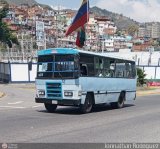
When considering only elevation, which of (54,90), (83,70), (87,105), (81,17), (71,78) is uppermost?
(81,17)

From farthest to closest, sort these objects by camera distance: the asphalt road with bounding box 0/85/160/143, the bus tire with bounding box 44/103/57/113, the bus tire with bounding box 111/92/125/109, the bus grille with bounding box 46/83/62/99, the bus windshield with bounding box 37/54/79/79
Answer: the bus tire with bounding box 111/92/125/109
the bus tire with bounding box 44/103/57/113
the bus grille with bounding box 46/83/62/99
the bus windshield with bounding box 37/54/79/79
the asphalt road with bounding box 0/85/160/143

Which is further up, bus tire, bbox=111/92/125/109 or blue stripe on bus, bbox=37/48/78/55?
blue stripe on bus, bbox=37/48/78/55

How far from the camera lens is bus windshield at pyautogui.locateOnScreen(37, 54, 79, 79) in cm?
1956

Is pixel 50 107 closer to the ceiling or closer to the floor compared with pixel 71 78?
closer to the floor

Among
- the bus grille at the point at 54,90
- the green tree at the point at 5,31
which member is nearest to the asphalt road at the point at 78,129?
the bus grille at the point at 54,90

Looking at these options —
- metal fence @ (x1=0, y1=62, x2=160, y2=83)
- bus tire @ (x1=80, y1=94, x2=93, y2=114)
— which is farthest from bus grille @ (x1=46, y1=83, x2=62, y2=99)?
metal fence @ (x1=0, y1=62, x2=160, y2=83)

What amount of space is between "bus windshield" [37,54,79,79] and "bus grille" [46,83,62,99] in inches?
13.5

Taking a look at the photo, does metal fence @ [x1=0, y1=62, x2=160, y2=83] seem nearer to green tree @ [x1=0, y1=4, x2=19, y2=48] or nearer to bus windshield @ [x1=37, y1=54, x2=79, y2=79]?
green tree @ [x1=0, y1=4, x2=19, y2=48]

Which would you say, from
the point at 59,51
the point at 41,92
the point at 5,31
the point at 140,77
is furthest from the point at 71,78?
the point at 5,31

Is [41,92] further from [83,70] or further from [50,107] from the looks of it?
[83,70]

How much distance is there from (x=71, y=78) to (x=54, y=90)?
1.03 m

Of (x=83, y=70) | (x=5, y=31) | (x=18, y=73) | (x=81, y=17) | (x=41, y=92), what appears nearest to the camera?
(x=83, y=70)

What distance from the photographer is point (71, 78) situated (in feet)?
64.0

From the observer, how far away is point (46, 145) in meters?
11.0
